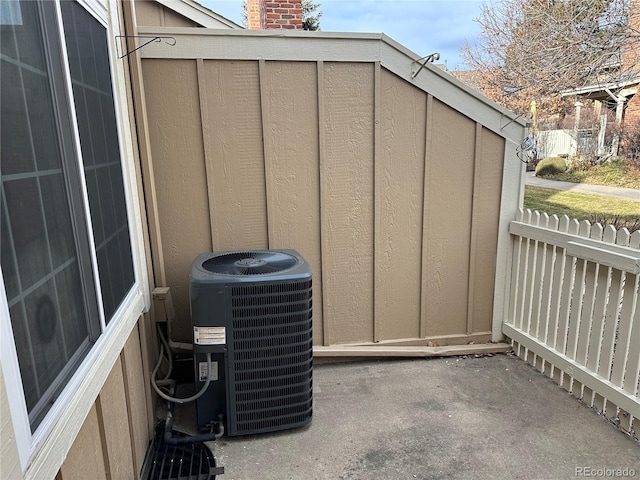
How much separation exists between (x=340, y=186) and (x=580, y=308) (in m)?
1.74

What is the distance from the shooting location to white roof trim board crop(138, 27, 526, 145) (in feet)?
8.47

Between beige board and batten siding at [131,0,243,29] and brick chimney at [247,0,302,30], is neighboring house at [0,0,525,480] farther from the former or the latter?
brick chimney at [247,0,302,30]

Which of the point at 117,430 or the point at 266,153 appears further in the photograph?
the point at 266,153

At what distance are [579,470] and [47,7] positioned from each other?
290 centimetres

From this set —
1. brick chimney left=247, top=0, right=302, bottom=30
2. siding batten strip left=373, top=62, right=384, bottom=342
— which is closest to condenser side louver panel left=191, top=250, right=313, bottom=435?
siding batten strip left=373, top=62, right=384, bottom=342

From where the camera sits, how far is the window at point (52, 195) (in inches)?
39.1

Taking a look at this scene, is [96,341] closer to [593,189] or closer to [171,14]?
[171,14]

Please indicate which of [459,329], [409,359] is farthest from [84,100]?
[459,329]

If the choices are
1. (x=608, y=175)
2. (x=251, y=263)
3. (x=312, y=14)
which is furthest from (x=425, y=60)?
(x=312, y=14)

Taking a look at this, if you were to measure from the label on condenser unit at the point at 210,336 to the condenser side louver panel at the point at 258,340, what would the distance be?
0.02 meters

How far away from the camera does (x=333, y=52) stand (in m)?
2.76

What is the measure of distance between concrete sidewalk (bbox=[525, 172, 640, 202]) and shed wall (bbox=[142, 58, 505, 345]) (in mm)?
7011

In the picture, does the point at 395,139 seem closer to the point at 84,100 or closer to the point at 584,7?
the point at 84,100

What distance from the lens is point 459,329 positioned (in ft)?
10.9
